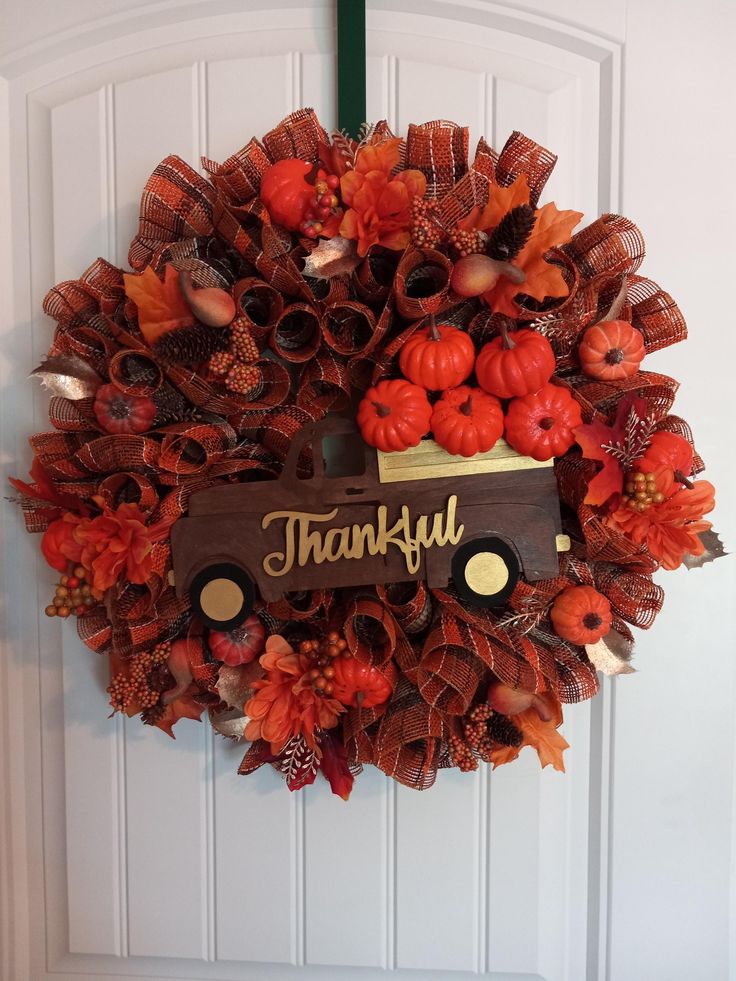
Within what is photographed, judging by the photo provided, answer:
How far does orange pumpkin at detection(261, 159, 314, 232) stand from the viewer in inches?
30.2

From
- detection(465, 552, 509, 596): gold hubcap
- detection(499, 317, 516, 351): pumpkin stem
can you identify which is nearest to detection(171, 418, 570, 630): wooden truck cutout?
detection(465, 552, 509, 596): gold hubcap

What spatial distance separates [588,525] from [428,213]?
0.41 meters

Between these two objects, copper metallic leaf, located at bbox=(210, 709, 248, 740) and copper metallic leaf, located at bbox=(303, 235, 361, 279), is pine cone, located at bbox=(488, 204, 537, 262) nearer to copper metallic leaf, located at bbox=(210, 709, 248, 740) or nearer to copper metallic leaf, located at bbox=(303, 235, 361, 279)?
copper metallic leaf, located at bbox=(303, 235, 361, 279)

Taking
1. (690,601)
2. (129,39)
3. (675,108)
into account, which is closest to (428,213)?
(675,108)

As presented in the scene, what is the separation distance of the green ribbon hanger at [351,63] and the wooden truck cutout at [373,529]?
406 millimetres

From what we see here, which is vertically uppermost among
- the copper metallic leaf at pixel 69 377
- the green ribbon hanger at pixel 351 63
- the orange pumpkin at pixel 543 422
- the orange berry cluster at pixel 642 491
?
the green ribbon hanger at pixel 351 63

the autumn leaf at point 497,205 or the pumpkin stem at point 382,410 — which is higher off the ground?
the autumn leaf at point 497,205

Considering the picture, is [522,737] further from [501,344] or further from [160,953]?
[160,953]

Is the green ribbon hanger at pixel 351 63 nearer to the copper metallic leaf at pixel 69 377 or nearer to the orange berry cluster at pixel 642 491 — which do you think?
the copper metallic leaf at pixel 69 377

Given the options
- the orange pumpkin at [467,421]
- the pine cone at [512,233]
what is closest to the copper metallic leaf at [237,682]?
the orange pumpkin at [467,421]

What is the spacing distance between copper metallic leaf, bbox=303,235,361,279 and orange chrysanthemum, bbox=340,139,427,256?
19 mm

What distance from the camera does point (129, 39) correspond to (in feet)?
2.96

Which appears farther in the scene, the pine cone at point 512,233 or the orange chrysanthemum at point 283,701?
the orange chrysanthemum at point 283,701

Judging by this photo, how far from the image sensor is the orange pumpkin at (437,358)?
29.0 inches
